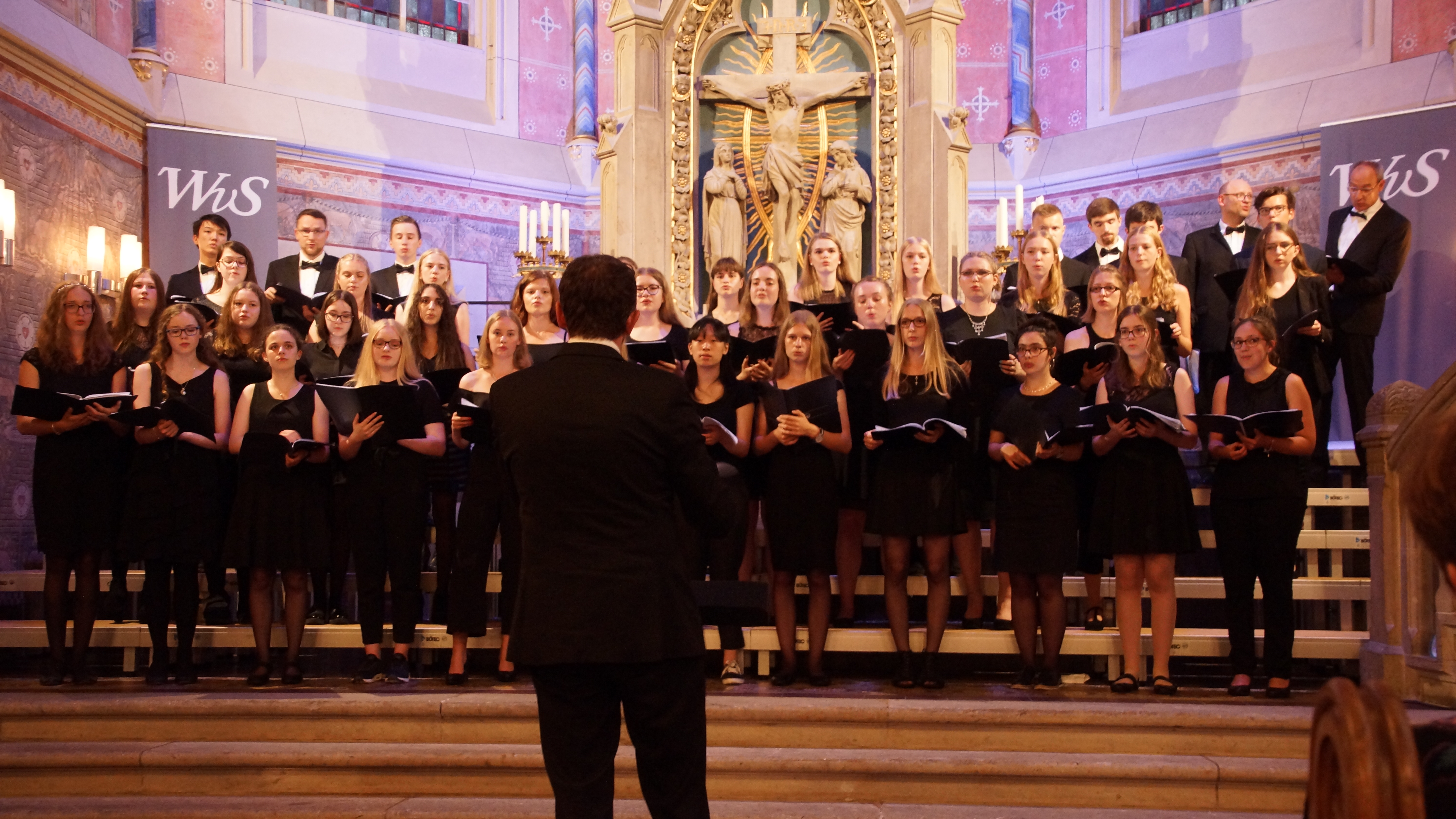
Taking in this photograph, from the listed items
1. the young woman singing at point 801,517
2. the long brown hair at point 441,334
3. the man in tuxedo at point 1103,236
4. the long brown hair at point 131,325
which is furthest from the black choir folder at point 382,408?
the man in tuxedo at point 1103,236

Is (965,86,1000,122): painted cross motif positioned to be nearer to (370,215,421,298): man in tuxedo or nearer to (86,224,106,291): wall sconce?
(370,215,421,298): man in tuxedo

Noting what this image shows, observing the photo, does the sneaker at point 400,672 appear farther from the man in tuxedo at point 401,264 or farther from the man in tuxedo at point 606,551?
the man in tuxedo at point 606,551

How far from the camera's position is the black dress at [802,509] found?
4852 millimetres

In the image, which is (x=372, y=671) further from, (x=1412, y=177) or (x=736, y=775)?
(x=1412, y=177)

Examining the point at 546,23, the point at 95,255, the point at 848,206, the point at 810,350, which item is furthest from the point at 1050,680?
the point at 546,23

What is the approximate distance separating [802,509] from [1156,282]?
203cm

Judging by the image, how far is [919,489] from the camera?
4855 millimetres

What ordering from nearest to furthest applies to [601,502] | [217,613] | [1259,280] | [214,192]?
1. [601,502]
2. [217,613]
3. [1259,280]
4. [214,192]

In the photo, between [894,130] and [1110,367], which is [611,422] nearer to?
[1110,367]

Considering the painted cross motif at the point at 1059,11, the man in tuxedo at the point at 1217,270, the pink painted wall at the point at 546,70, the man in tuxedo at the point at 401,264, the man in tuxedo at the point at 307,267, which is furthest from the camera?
the pink painted wall at the point at 546,70

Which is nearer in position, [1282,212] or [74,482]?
[74,482]

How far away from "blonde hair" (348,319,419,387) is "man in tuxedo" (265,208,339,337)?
1.20 metres

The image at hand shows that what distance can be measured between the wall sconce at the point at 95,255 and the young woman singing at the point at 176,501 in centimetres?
197

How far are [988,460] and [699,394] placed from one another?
4.12 feet
